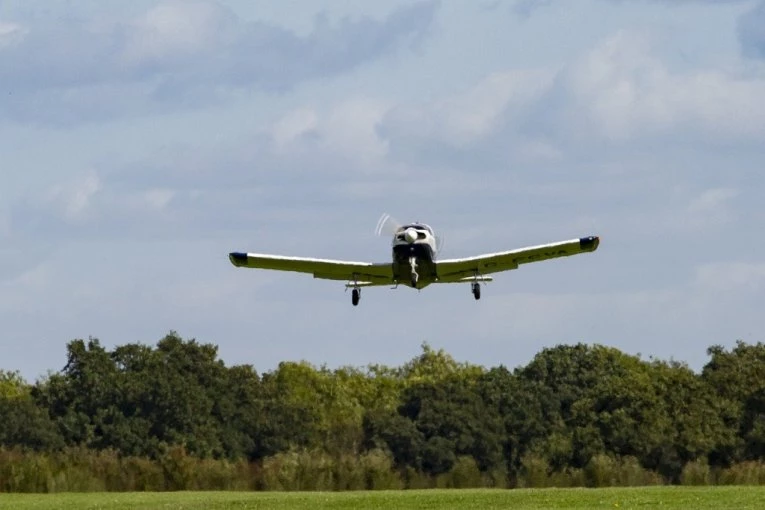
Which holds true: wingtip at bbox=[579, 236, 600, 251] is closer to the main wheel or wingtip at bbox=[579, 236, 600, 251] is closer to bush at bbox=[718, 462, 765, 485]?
the main wheel

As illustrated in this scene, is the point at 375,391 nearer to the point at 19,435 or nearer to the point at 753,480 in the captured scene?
the point at 19,435

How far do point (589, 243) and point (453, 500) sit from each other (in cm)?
1013

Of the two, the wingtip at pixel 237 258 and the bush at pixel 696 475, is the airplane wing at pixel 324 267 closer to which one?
the wingtip at pixel 237 258

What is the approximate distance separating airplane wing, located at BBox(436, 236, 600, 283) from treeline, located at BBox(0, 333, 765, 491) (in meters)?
13.2

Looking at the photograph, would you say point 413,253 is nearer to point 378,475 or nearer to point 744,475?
point 378,475

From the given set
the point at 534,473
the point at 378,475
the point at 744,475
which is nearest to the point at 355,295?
the point at 378,475

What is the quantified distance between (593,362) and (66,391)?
31.2 meters

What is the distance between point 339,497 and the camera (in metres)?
52.0

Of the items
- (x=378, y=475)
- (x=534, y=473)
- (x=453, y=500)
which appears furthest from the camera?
(x=534, y=473)

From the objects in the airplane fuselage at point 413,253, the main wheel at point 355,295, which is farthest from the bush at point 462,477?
the airplane fuselage at point 413,253

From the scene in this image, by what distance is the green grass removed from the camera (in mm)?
45469

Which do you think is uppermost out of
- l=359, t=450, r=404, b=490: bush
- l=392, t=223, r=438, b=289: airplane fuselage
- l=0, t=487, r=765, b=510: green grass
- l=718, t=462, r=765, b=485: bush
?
l=392, t=223, r=438, b=289: airplane fuselage

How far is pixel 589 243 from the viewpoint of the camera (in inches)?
2136

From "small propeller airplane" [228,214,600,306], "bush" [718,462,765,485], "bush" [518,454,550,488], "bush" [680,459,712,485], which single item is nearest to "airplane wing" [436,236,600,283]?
"small propeller airplane" [228,214,600,306]
